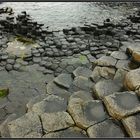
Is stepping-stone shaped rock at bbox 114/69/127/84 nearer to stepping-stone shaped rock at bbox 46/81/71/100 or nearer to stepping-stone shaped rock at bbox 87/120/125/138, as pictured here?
stepping-stone shaped rock at bbox 46/81/71/100

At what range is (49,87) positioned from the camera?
4809mm

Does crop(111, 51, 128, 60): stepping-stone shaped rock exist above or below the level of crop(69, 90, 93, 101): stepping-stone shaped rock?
above

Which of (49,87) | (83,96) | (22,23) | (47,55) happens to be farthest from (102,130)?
(22,23)

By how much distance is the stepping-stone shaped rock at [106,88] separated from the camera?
4098mm

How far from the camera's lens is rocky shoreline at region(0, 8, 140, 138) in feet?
11.8

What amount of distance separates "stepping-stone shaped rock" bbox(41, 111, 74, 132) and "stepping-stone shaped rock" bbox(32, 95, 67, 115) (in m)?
0.13

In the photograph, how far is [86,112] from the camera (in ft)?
12.3

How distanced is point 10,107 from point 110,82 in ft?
6.41

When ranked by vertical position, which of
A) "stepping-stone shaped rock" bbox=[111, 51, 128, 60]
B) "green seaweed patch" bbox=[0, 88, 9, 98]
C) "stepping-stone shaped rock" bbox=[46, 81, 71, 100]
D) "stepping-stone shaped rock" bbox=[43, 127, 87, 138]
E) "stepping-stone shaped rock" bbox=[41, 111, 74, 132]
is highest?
"stepping-stone shaped rock" bbox=[111, 51, 128, 60]

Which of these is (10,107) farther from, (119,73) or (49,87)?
(119,73)

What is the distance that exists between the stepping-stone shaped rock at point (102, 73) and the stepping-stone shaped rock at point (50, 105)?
0.94 m

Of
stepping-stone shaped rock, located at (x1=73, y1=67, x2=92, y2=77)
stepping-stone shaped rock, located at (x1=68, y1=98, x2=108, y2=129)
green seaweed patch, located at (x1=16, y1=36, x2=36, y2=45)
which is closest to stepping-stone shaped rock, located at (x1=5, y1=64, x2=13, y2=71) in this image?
green seaweed patch, located at (x1=16, y1=36, x2=36, y2=45)

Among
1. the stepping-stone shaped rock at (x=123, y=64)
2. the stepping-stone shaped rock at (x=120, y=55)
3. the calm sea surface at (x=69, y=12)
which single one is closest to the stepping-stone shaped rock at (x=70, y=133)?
the stepping-stone shaped rock at (x=123, y=64)

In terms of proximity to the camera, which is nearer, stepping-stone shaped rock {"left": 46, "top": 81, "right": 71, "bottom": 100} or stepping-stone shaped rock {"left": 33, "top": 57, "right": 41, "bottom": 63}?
stepping-stone shaped rock {"left": 46, "top": 81, "right": 71, "bottom": 100}
